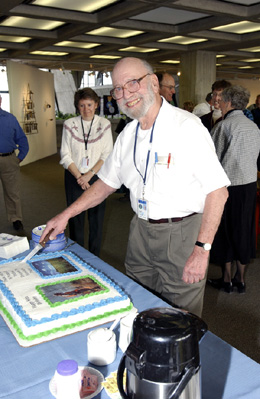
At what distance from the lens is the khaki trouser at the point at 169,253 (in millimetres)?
1692

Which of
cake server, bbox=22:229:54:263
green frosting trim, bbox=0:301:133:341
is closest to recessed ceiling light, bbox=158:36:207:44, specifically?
cake server, bbox=22:229:54:263

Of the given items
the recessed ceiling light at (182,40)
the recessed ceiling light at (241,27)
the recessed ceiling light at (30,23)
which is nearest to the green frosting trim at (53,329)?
the recessed ceiling light at (30,23)

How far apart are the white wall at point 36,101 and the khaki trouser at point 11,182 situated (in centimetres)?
569

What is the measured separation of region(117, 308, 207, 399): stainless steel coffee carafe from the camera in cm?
64

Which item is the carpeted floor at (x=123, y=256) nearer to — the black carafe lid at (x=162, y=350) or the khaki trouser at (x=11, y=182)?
the khaki trouser at (x=11, y=182)

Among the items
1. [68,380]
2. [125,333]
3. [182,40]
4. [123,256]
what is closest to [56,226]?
[125,333]

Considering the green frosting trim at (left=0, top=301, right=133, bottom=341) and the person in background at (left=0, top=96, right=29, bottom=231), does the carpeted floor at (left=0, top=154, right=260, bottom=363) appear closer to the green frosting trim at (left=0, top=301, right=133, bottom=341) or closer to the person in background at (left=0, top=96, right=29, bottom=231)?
the person in background at (left=0, top=96, right=29, bottom=231)

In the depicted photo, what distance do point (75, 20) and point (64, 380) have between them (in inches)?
256

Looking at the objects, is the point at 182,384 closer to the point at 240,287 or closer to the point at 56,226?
the point at 56,226

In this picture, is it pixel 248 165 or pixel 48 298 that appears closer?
pixel 48 298

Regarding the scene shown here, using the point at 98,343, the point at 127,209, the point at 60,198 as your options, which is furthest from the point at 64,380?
the point at 60,198

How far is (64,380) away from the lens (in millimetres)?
791

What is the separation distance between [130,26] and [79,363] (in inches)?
271

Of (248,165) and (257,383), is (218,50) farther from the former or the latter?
(257,383)
